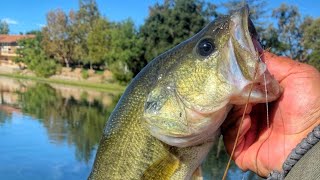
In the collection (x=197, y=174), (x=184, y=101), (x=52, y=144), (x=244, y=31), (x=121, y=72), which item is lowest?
(x=52, y=144)

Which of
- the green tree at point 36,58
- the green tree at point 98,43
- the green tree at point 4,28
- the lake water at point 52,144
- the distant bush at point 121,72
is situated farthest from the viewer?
the green tree at point 4,28

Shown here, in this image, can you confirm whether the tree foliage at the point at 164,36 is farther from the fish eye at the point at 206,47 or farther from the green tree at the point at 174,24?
the fish eye at the point at 206,47

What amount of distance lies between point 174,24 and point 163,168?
42.8 meters

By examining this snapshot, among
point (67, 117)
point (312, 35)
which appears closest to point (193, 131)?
point (67, 117)

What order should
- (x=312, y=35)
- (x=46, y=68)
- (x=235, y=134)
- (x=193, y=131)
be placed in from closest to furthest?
(x=193, y=131)
(x=235, y=134)
(x=312, y=35)
(x=46, y=68)

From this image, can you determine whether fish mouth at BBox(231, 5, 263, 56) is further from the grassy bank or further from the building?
the building

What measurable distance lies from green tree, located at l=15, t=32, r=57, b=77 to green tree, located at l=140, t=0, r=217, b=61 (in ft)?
64.5

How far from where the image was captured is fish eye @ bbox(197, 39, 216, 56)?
2225 millimetres

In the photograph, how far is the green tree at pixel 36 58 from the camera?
61.3 meters

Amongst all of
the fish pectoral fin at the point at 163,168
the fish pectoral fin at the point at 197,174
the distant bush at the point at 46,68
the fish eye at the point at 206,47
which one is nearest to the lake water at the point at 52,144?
the fish pectoral fin at the point at 197,174

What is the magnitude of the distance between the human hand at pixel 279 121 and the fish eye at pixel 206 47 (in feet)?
0.97

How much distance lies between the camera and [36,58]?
216 ft

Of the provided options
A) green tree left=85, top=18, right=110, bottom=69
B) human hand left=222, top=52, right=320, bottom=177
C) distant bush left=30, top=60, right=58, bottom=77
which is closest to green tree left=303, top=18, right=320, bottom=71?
green tree left=85, top=18, right=110, bottom=69

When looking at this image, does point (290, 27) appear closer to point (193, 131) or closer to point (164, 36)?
point (164, 36)
